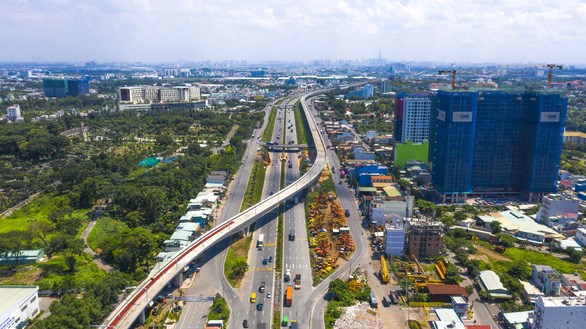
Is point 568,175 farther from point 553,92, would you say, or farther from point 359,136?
point 359,136

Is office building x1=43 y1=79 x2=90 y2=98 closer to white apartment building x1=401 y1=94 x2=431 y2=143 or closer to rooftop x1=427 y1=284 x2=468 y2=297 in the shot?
white apartment building x1=401 y1=94 x2=431 y2=143

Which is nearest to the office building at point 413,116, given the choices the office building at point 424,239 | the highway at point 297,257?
the highway at point 297,257

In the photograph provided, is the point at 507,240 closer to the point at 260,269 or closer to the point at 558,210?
the point at 558,210

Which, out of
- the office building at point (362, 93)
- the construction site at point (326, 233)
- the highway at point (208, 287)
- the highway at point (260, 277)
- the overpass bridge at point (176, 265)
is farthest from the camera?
the office building at point (362, 93)

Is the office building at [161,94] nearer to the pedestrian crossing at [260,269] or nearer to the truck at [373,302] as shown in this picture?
the pedestrian crossing at [260,269]

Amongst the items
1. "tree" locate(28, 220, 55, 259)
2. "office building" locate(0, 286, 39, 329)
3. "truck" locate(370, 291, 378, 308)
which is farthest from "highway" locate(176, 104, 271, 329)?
"tree" locate(28, 220, 55, 259)

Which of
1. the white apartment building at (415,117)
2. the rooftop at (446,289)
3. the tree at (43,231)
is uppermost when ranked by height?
the white apartment building at (415,117)

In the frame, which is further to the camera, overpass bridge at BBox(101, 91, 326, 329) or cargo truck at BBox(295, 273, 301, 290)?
→ cargo truck at BBox(295, 273, 301, 290)
